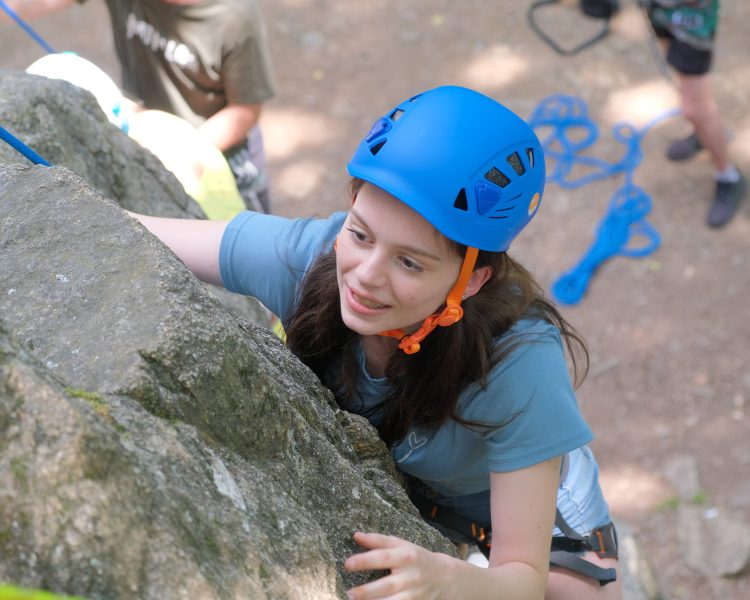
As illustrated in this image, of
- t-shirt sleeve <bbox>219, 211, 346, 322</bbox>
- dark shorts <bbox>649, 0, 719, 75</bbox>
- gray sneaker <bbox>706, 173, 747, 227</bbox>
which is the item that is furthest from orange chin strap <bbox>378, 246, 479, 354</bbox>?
gray sneaker <bbox>706, 173, 747, 227</bbox>

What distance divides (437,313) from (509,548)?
62cm

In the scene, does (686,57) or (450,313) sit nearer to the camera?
(450,313)

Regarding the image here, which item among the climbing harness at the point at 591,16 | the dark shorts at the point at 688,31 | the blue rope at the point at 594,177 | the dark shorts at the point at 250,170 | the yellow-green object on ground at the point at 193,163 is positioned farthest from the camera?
the climbing harness at the point at 591,16

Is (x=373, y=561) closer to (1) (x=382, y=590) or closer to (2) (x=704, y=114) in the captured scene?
(1) (x=382, y=590)

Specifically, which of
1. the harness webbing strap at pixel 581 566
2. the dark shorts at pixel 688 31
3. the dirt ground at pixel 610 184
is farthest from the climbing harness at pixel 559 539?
the dark shorts at pixel 688 31

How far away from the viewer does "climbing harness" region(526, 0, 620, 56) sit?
8141 millimetres

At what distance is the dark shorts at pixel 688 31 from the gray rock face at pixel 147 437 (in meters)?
4.73

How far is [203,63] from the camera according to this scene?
421 centimetres

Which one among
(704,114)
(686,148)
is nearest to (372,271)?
(704,114)

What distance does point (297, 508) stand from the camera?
1.84 metres

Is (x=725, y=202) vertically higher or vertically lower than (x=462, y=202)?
lower

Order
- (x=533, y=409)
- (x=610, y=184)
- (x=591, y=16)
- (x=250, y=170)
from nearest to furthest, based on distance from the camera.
A: (x=533, y=409)
(x=250, y=170)
(x=610, y=184)
(x=591, y=16)

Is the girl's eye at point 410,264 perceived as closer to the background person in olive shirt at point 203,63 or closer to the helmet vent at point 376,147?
the helmet vent at point 376,147

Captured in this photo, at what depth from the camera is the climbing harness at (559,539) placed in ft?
9.27
